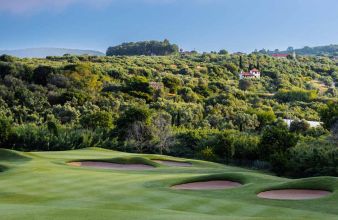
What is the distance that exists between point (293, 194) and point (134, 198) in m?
6.71

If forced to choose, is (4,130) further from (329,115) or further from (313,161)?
(329,115)

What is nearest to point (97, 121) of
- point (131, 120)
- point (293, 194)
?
point (131, 120)

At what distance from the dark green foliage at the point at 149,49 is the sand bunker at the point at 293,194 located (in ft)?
507

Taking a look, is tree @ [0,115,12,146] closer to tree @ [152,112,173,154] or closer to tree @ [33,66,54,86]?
tree @ [152,112,173,154]

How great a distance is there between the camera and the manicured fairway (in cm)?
1285

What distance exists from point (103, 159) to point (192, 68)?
230 ft

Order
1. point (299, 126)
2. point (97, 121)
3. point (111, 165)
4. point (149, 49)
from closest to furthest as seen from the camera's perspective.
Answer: point (111, 165) → point (97, 121) → point (299, 126) → point (149, 49)

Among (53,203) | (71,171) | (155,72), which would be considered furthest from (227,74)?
(53,203)

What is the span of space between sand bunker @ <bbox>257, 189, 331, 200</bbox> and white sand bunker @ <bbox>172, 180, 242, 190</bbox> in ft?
8.98

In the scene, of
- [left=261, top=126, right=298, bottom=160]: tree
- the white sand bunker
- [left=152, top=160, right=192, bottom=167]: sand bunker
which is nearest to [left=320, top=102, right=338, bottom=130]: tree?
[left=261, top=126, right=298, bottom=160]: tree

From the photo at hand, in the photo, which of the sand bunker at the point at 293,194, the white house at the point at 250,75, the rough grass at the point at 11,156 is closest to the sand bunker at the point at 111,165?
the rough grass at the point at 11,156

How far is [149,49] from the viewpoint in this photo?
7170 inches

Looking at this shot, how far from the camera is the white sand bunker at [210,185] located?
22469 millimetres

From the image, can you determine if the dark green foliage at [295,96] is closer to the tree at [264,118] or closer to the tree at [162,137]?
the tree at [264,118]
